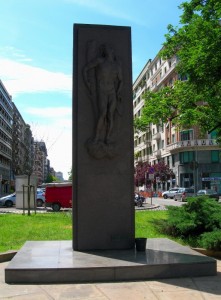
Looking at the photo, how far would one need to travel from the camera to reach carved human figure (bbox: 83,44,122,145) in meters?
9.65

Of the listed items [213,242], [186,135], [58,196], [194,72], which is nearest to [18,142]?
[186,135]

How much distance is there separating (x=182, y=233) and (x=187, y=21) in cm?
1308

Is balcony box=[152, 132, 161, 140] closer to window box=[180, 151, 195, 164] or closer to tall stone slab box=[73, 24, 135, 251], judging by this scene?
window box=[180, 151, 195, 164]

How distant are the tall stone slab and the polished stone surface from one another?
740 millimetres

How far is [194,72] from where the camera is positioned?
17906mm

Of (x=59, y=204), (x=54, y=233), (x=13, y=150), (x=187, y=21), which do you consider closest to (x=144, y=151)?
(x=13, y=150)

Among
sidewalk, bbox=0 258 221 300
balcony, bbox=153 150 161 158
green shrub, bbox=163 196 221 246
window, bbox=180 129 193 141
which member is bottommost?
sidewalk, bbox=0 258 221 300

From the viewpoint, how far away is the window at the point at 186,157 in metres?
66.2

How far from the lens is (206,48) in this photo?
56.9 ft

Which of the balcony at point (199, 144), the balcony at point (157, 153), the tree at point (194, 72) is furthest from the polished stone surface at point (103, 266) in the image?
the balcony at point (157, 153)

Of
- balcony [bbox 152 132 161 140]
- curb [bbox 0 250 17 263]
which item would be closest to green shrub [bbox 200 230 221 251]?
curb [bbox 0 250 17 263]

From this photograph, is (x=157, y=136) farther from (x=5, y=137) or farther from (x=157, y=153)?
(x=5, y=137)

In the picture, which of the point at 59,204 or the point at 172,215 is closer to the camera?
the point at 172,215

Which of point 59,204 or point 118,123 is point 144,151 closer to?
point 59,204
